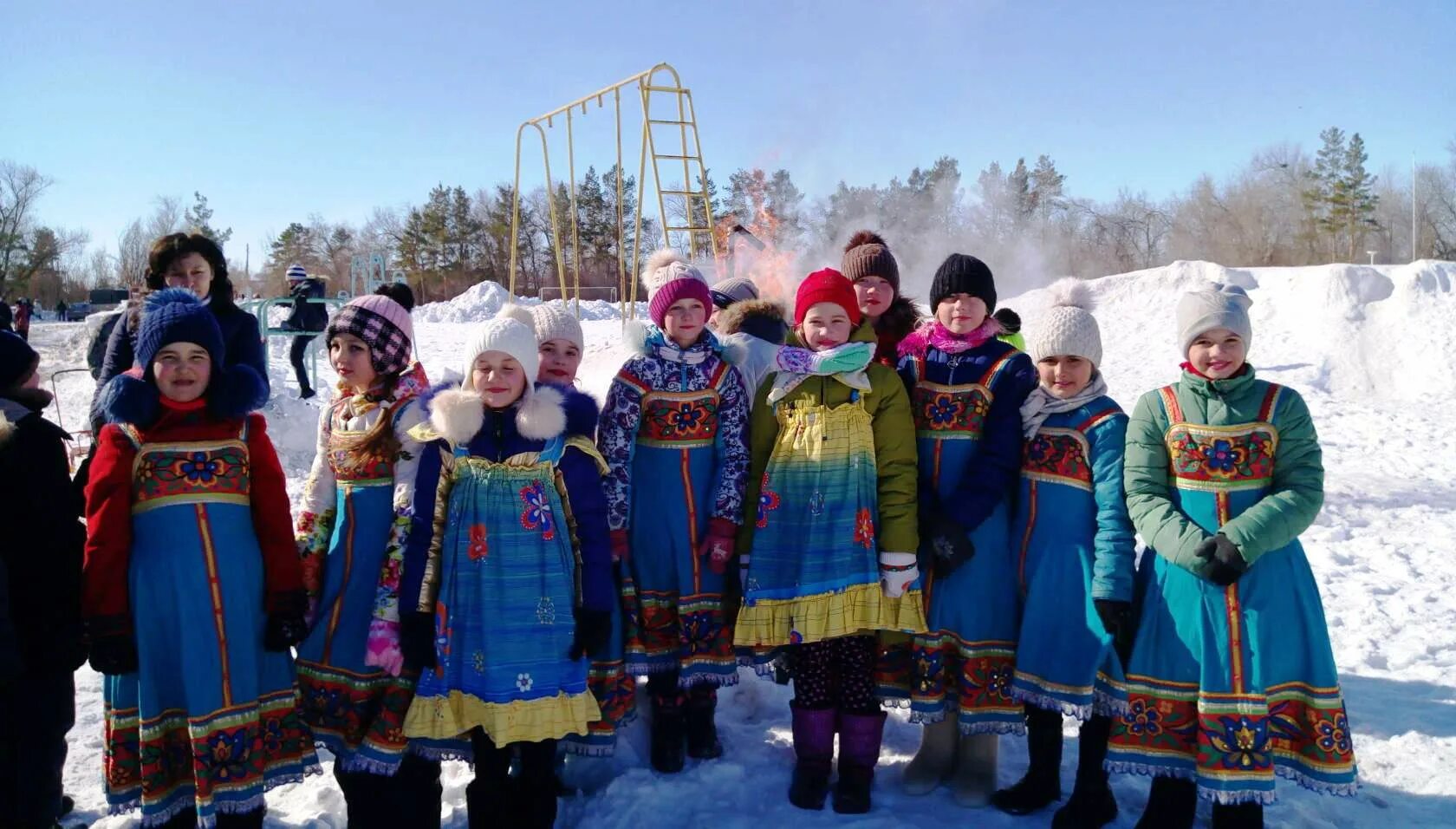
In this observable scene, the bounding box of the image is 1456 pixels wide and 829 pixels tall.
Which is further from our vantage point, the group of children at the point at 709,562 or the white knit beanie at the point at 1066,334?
the white knit beanie at the point at 1066,334

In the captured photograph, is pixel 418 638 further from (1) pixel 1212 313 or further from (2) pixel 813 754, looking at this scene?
(1) pixel 1212 313

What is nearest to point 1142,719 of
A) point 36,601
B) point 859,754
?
point 859,754

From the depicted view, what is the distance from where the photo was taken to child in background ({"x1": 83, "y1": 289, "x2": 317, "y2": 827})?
2.50 m

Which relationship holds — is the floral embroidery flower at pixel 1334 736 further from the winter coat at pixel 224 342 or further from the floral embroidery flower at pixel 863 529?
the winter coat at pixel 224 342

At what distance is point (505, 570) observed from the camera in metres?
2.68

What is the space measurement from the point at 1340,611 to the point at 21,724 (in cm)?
623

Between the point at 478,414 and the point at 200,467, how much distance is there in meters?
0.81

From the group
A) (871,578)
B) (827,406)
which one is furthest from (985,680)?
(827,406)

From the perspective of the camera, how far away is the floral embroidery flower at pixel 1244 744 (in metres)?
2.58

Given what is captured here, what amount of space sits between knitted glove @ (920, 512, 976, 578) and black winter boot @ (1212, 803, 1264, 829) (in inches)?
40.5

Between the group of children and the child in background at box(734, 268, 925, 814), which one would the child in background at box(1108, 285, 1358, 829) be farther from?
the child in background at box(734, 268, 925, 814)

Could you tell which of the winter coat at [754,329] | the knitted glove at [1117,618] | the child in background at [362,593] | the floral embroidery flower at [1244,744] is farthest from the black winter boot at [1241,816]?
the child in background at [362,593]

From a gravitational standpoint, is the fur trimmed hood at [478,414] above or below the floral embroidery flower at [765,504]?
above

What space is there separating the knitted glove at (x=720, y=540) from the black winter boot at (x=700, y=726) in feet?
1.99
